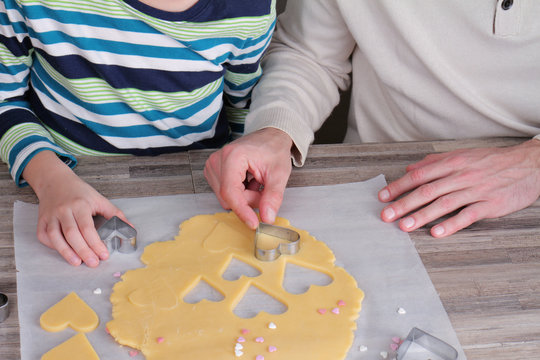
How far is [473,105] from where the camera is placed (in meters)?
1.19

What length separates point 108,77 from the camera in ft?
3.37

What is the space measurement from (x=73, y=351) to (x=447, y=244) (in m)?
0.54

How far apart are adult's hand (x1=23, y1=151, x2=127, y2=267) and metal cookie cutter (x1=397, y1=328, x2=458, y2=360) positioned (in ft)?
1.35

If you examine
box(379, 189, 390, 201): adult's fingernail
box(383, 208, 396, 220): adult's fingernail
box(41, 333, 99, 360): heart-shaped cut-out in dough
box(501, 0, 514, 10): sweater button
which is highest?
box(501, 0, 514, 10): sweater button

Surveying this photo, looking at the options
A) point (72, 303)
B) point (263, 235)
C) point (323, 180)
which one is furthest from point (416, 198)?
point (72, 303)

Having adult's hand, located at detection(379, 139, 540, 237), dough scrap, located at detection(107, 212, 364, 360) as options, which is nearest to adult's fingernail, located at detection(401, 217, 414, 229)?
adult's hand, located at detection(379, 139, 540, 237)

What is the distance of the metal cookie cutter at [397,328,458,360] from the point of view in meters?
0.69

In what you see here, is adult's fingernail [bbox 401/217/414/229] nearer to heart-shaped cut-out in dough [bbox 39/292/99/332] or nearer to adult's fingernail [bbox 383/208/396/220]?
adult's fingernail [bbox 383/208/396/220]

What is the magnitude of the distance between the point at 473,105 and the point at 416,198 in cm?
34

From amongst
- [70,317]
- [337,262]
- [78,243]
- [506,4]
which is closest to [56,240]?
[78,243]

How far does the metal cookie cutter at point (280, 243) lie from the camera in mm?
845

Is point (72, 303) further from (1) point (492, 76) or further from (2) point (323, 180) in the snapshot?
(1) point (492, 76)

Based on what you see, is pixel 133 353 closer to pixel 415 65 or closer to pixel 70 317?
pixel 70 317

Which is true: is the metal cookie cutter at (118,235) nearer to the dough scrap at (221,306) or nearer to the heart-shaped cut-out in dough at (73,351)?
the dough scrap at (221,306)
